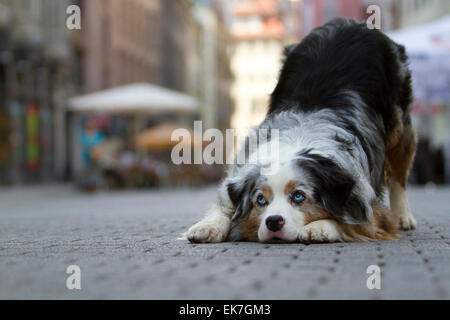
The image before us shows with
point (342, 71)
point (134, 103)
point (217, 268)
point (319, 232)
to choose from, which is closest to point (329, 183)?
point (319, 232)

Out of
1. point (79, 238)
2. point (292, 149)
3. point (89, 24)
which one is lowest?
point (79, 238)

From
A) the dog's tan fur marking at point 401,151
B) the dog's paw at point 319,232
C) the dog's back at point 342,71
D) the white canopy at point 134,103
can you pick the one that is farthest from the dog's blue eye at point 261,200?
the white canopy at point 134,103

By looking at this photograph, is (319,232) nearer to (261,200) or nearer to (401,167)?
(261,200)

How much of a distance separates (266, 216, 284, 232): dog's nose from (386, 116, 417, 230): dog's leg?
6.21 ft

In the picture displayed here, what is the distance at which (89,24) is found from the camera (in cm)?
3950

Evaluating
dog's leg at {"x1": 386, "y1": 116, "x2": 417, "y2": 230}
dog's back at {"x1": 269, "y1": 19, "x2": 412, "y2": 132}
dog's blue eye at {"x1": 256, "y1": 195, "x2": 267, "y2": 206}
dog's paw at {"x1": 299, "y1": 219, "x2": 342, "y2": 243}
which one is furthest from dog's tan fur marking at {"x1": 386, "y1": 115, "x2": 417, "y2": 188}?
dog's blue eye at {"x1": 256, "y1": 195, "x2": 267, "y2": 206}

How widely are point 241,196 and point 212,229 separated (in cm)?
30

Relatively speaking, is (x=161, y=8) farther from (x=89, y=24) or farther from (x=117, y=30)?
(x=89, y=24)

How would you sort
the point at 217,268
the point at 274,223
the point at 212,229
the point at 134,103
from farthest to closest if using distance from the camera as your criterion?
the point at 134,103
the point at 212,229
the point at 274,223
the point at 217,268

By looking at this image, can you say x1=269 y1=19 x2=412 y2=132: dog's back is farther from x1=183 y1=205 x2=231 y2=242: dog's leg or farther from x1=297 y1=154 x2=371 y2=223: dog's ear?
x1=183 y1=205 x2=231 y2=242: dog's leg

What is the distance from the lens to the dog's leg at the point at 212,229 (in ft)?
20.4

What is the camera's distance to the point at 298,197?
19.5 ft

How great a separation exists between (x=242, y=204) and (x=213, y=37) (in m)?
79.6
